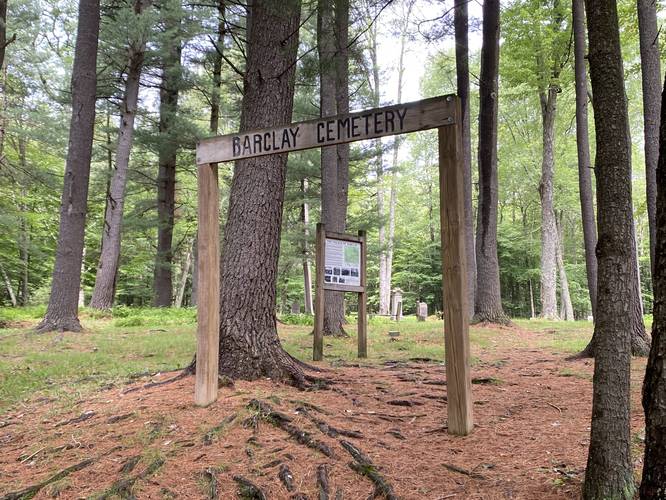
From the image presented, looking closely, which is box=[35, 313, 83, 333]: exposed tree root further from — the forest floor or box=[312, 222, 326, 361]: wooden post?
box=[312, 222, 326, 361]: wooden post

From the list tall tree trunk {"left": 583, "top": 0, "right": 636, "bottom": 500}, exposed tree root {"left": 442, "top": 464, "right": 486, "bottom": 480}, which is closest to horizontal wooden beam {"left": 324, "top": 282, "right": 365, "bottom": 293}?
exposed tree root {"left": 442, "top": 464, "right": 486, "bottom": 480}

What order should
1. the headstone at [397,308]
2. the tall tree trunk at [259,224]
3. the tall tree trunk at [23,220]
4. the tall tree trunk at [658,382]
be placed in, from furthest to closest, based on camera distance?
the headstone at [397,308]
the tall tree trunk at [23,220]
the tall tree trunk at [259,224]
the tall tree trunk at [658,382]

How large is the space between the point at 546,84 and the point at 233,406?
15.0 m

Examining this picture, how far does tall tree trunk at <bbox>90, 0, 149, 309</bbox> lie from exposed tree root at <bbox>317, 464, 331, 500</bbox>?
1147cm

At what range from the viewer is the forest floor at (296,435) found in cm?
275

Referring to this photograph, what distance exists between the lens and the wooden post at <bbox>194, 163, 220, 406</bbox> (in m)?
4.07

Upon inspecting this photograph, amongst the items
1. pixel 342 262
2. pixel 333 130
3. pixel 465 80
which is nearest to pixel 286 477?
pixel 333 130

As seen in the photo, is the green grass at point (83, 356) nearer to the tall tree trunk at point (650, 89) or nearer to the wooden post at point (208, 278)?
the wooden post at point (208, 278)

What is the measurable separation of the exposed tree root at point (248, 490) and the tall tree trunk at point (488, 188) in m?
9.44

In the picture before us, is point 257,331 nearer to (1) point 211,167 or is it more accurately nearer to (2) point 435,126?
(1) point 211,167

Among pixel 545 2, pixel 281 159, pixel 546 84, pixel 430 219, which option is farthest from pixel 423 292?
pixel 281 159

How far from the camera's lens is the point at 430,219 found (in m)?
29.5

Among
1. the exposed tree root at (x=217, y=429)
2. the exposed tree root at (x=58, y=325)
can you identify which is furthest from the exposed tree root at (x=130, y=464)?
the exposed tree root at (x=58, y=325)

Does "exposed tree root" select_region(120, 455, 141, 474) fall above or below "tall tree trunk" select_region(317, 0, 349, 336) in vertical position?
below
